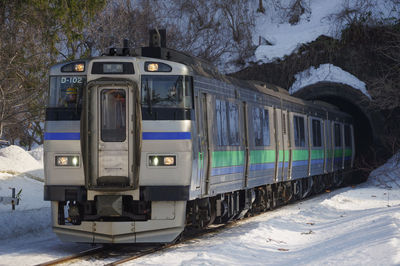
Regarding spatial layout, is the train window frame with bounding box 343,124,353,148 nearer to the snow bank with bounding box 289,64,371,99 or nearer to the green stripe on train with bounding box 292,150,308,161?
the snow bank with bounding box 289,64,371,99

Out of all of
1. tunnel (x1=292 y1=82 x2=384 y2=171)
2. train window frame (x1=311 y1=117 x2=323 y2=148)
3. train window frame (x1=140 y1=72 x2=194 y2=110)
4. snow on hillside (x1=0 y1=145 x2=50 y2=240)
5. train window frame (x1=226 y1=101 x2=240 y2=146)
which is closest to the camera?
train window frame (x1=140 y1=72 x2=194 y2=110)

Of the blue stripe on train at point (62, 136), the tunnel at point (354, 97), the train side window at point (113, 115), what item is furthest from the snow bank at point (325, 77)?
the blue stripe on train at point (62, 136)

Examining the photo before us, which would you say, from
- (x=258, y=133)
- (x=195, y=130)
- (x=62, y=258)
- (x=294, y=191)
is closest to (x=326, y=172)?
(x=294, y=191)

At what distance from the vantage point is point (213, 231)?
1481 centimetres

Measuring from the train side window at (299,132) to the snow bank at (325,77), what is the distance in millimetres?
12461

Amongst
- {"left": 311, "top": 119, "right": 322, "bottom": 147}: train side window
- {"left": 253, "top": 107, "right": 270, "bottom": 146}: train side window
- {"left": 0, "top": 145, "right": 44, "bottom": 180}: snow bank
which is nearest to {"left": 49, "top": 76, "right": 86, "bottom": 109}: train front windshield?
{"left": 253, "top": 107, "right": 270, "bottom": 146}: train side window

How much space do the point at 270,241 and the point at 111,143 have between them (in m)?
3.59

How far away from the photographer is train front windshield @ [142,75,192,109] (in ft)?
37.9

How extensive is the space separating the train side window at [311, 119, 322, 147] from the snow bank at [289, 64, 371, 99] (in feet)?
31.4

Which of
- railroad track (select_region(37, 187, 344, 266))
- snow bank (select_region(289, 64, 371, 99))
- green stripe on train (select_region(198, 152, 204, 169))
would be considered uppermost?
snow bank (select_region(289, 64, 371, 99))

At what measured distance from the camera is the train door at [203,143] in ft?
41.1

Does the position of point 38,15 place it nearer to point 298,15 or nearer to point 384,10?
point 384,10

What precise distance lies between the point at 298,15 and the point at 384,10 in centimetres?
897

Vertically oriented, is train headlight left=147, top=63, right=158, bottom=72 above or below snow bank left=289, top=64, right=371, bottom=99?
below
